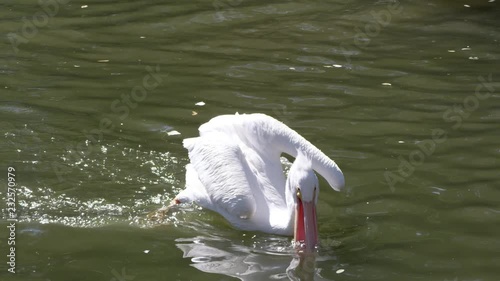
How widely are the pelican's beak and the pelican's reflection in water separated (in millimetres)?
67

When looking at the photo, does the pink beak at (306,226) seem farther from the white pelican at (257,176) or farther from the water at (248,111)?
the water at (248,111)

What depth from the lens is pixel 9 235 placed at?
19.0 ft

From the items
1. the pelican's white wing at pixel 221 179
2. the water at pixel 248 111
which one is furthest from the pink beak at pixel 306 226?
the pelican's white wing at pixel 221 179

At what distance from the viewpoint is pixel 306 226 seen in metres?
5.71

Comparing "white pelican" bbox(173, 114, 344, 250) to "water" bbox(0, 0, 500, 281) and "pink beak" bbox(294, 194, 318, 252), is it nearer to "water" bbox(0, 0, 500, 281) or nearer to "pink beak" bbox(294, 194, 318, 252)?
"pink beak" bbox(294, 194, 318, 252)

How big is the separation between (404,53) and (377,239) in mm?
4083

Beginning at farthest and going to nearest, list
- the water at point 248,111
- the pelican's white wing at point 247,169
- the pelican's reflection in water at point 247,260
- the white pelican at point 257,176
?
the pelican's white wing at point 247,169, the white pelican at point 257,176, the water at point 248,111, the pelican's reflection in water at point 247,260

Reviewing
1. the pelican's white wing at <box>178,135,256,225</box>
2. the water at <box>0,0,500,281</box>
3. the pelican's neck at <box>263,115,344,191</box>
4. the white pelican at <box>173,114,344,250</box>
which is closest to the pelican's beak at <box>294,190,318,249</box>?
the white pelican at <box>173,114,344,250</box>

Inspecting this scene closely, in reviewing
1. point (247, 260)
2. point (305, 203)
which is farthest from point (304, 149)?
point (247, 260)

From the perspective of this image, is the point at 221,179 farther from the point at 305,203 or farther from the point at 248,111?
the point at 248,111

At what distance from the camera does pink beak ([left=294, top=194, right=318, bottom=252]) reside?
18.7ft

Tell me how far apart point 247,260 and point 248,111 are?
2.59m

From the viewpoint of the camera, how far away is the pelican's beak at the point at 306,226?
5691mm

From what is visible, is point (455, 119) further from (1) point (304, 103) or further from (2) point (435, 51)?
(2) point (435, 51)
